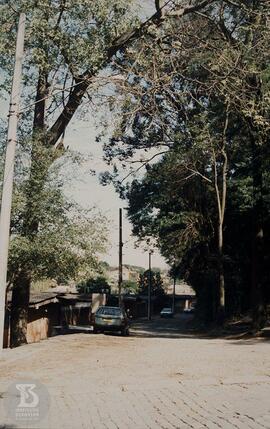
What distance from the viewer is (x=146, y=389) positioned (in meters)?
8.80

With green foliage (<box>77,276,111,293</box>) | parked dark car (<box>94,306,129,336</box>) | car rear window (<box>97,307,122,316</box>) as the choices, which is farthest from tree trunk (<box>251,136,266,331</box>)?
green foliage (<box>77,276,111,293</box>)

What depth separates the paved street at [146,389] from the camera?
6.83 meters

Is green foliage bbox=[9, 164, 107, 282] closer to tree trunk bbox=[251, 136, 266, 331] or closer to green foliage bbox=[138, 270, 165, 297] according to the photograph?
tree trunk bbox=[251, 136, 266, 331]

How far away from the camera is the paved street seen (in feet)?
22.4

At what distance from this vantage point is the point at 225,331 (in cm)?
3075

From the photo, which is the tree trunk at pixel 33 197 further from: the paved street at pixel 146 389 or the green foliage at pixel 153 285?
the green foliage at pixel 153 285
